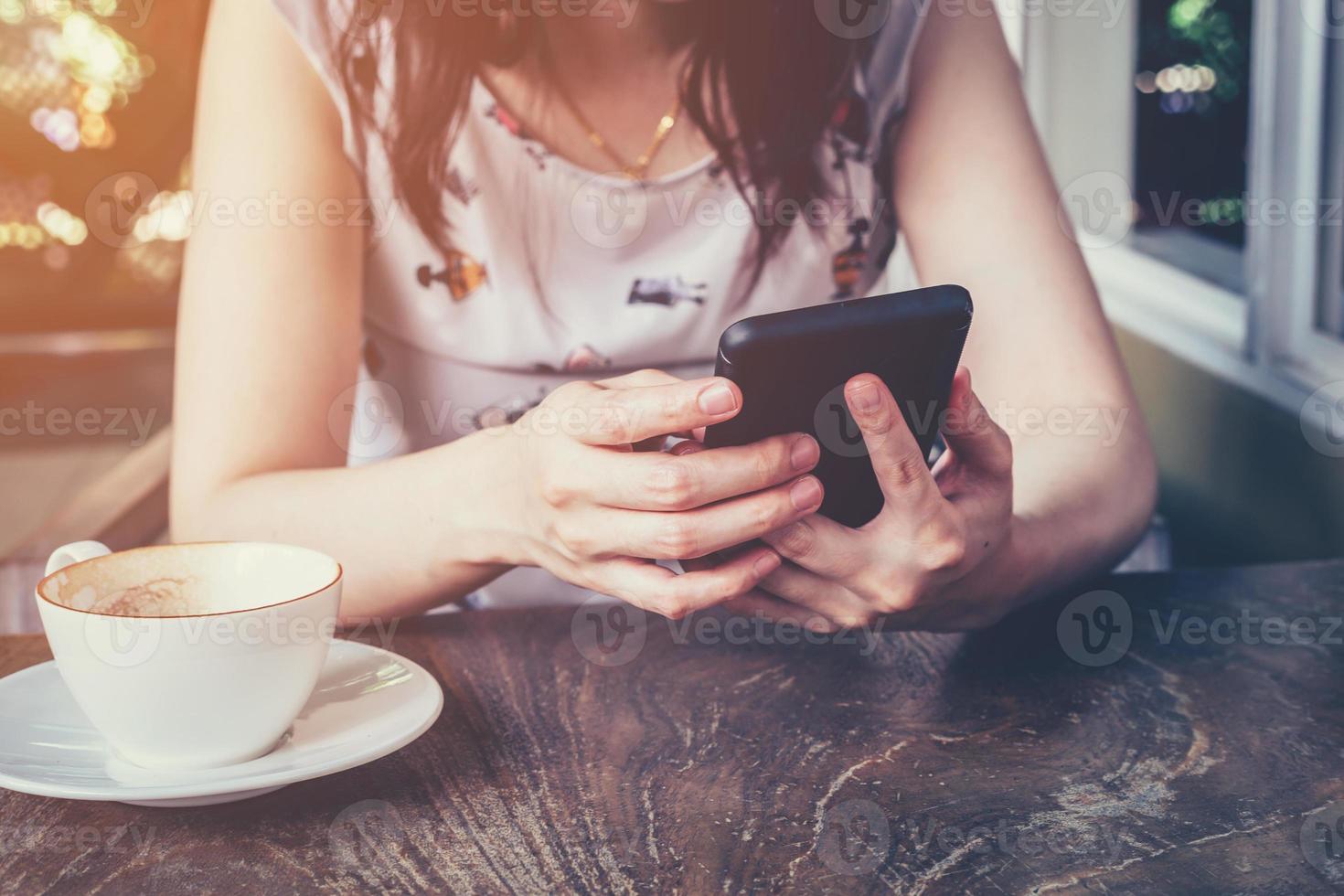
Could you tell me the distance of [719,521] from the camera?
2.16 feet

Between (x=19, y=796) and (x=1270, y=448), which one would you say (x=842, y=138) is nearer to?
(x=1270, y=448)

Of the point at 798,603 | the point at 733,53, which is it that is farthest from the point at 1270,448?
the point at 798,603

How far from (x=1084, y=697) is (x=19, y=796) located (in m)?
0.57

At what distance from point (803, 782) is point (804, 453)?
0.18m

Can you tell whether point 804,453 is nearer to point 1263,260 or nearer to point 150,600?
point 150,600

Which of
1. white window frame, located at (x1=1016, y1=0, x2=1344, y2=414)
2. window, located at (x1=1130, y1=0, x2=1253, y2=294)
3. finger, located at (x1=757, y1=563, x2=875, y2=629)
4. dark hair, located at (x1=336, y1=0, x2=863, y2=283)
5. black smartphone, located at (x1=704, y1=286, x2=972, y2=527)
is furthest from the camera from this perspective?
window, located at (x1=1130, y1=0, x2=1253, y2=294)

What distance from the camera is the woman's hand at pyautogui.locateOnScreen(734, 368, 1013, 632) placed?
0.69 meters

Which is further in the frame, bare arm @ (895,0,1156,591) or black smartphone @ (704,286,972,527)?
bare arm @ (895,0,1156,591)

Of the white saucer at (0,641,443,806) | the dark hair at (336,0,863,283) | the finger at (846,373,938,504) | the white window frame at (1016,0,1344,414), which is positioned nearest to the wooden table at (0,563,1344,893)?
the white saucer at (0,641,443,806)

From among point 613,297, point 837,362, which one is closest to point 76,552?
point 837,362

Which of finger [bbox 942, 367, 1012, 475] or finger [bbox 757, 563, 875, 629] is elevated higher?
finger [bbox 942, 367, 1012, 475]

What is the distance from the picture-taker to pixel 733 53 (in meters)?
1.16

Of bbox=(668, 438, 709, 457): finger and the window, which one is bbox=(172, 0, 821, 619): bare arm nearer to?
bbox=(668, 438, 709, 457): finger

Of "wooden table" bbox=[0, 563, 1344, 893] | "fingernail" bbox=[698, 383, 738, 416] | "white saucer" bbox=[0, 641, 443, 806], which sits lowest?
"wooden table" bbox=[0, 563, 1344, 893]
